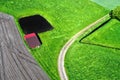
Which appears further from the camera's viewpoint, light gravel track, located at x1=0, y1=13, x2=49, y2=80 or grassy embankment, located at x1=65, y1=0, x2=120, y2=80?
grassy embankment, located at x1=65, y1=0, x2=120, y2=80

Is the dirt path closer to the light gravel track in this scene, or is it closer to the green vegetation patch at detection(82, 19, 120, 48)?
the green vegetation patch at detection(82, 19, 120, 48)

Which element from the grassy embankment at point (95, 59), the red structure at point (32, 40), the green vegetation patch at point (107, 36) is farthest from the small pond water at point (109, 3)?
the red structure at point (32, 40)

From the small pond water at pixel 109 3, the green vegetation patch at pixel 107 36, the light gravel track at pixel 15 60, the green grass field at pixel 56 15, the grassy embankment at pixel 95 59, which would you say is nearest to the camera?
the light gravel track at pixel 15 60

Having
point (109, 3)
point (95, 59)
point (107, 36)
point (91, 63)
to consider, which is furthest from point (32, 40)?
point (109, 3)

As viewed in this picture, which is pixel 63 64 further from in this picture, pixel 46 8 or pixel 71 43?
pixel 46 8

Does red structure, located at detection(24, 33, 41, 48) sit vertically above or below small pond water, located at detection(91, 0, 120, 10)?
below

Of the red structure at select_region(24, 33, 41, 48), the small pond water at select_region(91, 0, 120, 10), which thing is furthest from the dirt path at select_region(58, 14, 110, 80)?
the red structure at select_region(24, 33, 41, 48)

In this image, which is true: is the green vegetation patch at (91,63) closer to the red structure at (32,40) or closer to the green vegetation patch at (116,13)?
the red structure at (32,40)
